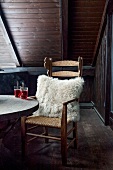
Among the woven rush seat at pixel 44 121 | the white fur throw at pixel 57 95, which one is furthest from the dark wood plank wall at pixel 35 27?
the woven rush seat at pixel 44 121

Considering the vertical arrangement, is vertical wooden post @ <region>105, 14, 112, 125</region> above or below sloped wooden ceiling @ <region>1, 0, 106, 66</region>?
below

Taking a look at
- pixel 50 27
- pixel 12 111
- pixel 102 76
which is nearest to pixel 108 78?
pixel 102 76

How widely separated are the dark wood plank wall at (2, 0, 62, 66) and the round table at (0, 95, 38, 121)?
2.07 m

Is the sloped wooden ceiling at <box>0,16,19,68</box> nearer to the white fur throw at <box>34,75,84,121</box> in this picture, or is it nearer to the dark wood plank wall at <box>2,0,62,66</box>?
the dark wood plank wall at <box>2,0,62,66</box>

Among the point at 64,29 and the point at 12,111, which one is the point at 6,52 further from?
the point at 12,111

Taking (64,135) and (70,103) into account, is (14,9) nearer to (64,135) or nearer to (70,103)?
(70,103)

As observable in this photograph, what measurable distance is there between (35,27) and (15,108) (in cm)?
273

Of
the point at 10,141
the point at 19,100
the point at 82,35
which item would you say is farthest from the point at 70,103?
the point at 82,35

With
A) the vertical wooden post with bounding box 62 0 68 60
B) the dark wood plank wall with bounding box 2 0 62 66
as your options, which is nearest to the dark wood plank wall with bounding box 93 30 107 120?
the vertical wooden post with bounding box 62 0 68 60

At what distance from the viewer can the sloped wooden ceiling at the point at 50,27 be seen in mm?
4016

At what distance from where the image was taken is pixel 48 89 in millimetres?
2967

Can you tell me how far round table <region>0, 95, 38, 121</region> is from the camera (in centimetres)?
187

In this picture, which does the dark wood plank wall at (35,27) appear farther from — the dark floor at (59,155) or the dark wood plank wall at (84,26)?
the dark floor at (59,155)

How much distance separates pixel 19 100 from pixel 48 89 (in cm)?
60
